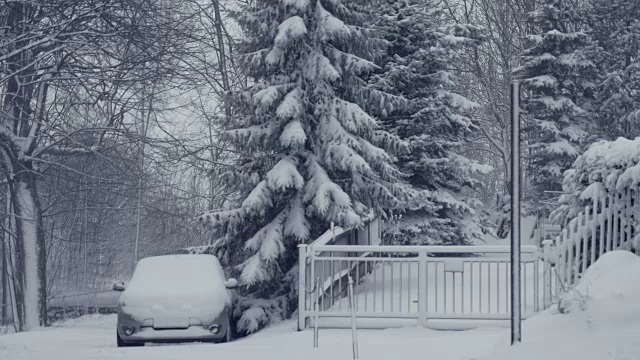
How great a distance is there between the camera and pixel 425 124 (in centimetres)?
2488

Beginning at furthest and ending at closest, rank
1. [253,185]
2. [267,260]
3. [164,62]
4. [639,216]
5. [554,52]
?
[554,52]
[164,62]
[253,185]
[267,260]
[639,216]

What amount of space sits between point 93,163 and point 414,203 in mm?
9989

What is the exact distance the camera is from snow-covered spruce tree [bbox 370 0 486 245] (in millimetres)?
24234

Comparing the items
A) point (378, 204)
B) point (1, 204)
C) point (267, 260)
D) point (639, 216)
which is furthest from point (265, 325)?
point (1, 204)

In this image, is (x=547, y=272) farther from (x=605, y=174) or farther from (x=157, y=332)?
(x=157, y=332)

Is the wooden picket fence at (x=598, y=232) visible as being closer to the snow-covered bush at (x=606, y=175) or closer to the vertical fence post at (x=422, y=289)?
the snow-covered bush at (x=606, y=175)

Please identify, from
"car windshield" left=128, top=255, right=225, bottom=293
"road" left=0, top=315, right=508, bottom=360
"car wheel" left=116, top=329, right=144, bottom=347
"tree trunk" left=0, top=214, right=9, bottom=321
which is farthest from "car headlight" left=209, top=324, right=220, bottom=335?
"tree trunk" left=0, top=214, right=9, bottom=321

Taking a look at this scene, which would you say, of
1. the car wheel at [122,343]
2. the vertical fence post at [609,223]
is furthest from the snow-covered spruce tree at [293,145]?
the vertical fence post at [609,223]

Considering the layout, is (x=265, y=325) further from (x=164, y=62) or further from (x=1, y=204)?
(x=1, y=204)

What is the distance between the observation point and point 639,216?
47.2ft

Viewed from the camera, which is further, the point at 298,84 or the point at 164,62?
the point at 164,62

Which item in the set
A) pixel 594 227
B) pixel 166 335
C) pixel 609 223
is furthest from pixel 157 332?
pixel 609 223

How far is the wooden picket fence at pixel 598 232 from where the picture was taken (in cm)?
1432

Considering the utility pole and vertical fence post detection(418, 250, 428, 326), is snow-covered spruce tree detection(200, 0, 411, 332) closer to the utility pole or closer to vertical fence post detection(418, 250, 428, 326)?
vertical fence post detection(418, 250, 428, 326)
